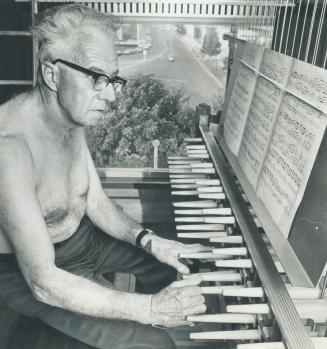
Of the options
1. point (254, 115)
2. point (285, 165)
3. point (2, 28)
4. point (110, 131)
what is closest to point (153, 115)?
point (110, 131)

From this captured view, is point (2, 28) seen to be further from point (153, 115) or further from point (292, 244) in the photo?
point (292, 244)

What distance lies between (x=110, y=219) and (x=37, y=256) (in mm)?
651

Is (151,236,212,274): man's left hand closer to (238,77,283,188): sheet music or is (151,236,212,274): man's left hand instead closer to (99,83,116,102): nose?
(238,77,283,188): sheet music

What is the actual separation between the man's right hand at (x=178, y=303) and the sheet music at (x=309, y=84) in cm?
62

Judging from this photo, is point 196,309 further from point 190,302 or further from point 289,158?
point 289,158

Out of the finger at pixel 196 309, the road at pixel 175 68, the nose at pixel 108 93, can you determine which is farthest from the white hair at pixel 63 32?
the road at pixel 175 68

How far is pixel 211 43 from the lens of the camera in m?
2.88

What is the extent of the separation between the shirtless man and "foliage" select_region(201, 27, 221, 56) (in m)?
1.53

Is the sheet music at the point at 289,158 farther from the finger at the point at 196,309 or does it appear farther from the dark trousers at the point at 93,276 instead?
the dark trousers at the point at 93,276

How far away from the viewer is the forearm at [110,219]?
6.00ft

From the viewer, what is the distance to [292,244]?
3.77 feet

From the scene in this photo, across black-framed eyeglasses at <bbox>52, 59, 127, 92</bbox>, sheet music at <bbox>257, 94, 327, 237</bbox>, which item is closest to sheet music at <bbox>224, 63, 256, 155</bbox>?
sheet music at <bbox>257, 94, 327, 237</bbox>

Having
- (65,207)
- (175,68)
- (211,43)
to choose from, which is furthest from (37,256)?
(211,43)

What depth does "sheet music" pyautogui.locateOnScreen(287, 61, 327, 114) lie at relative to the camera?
3.59 feet
